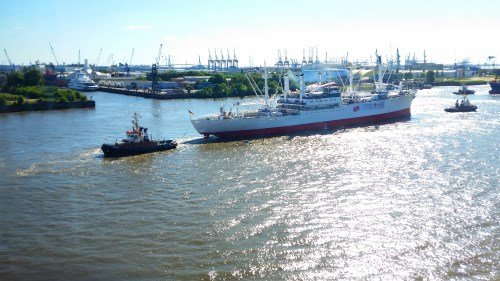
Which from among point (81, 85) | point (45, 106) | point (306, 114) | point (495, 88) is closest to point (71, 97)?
point (45, 106)

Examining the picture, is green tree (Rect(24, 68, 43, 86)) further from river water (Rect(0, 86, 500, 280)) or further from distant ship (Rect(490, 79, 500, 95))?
distant ship (Rect(490, 79, 500, 95))

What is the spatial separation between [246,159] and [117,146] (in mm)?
4240

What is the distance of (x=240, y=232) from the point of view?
870cm

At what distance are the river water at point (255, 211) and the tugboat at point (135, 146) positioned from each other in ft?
1.14

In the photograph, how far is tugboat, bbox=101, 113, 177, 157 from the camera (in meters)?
15.5

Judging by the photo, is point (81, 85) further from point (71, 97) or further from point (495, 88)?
point (495, 88)

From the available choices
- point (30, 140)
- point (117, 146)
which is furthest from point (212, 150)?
point (30, 140)

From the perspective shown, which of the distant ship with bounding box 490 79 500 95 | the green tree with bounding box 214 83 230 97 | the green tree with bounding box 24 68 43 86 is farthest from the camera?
the green tree with bounding box 214 83 230 97

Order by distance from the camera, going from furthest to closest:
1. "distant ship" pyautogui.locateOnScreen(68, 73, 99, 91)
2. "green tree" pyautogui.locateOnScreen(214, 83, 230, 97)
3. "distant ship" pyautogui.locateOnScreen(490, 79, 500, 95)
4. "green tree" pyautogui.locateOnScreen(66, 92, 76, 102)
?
"distant ship" pyautogui.locateOnScreen(68, 73, 99, 91)
"green tree" pyautogui.locateOnScreen(214, 83, 230, 97)
"distant ship" pyautogui.locateOnScreen(490, 79, 500, 95)
"green tree" pyautogui.locateOnScreen(66, 92, 76, 102)

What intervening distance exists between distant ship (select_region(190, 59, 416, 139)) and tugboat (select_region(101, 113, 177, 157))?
2.88 metres

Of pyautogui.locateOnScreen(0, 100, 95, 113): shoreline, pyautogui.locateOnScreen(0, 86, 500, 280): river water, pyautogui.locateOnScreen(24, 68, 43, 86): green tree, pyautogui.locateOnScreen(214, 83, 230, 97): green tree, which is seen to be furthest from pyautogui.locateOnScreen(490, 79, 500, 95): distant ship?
pyautogui.locateOnScreen(24, 68, 43, 86): green tree

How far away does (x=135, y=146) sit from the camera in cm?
1595

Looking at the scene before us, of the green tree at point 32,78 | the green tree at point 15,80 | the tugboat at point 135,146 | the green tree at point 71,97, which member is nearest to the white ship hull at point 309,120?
the tugboat at point 135,146

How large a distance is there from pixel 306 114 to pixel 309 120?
0.36 meters
